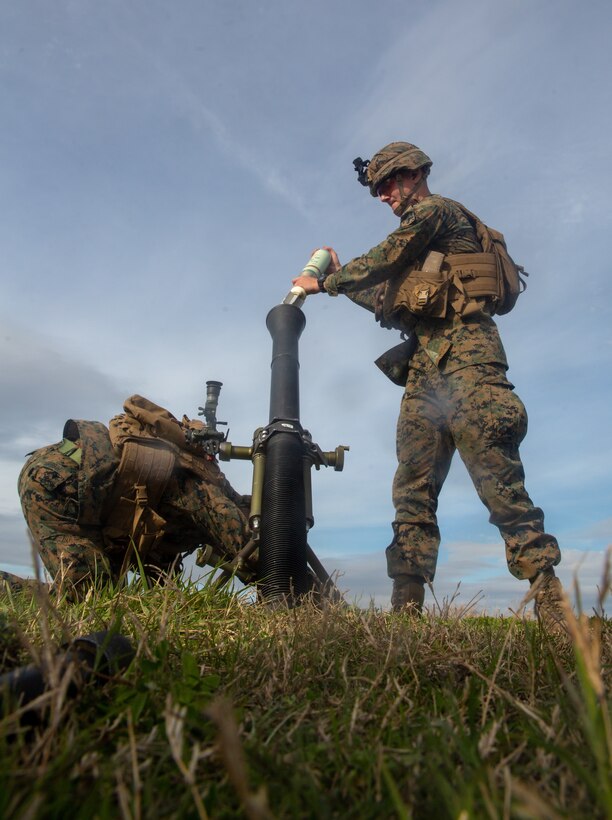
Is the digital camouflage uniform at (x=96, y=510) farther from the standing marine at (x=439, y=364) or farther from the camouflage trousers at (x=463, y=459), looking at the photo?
the standing marine at (x=439, y=364)

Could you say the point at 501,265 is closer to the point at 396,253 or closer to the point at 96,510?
the point at 396,253

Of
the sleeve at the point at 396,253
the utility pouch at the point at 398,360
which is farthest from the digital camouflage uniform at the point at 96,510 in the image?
the sleeve at the point at 396,253

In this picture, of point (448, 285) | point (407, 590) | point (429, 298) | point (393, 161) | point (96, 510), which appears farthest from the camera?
point (393, 161)

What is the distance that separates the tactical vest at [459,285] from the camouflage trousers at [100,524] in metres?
2.05

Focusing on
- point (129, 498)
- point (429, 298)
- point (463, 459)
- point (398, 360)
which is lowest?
point (129, 498)

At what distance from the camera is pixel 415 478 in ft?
15.5

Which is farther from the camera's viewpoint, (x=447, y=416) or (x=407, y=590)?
(x=447, y=416)

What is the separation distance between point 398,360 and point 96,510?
2527mm

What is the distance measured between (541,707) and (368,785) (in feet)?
2.49

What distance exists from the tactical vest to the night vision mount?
0.88 metres

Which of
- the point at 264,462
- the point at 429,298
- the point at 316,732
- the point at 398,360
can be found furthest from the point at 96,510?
the point at 316,732

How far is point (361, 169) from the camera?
18.2 feet

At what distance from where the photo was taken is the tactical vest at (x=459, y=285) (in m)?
4.70

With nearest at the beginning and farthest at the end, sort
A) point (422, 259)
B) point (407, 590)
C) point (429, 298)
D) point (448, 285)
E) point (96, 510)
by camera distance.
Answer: point (407, 590) < point (96, 510) < point (429, 298) < point (448, 285) < point (422, 259)
